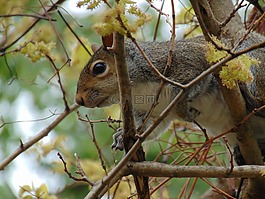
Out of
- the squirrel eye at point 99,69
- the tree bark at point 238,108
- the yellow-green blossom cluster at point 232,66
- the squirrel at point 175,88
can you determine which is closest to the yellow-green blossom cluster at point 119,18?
the yellow-green blossom cluster at point 232,66

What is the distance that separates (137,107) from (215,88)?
16.2 inches

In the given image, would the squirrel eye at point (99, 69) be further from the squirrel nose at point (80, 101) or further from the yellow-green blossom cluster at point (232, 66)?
the yellow-green blossom cluster at point (232, 66)

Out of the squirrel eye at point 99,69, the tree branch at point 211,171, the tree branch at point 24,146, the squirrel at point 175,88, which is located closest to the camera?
the tree branch at point 211,171

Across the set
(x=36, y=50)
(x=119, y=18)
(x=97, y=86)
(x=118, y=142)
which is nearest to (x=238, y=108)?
(x=118, y=142)

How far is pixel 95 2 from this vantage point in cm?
152

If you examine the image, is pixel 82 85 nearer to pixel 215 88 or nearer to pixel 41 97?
pixel 215 88

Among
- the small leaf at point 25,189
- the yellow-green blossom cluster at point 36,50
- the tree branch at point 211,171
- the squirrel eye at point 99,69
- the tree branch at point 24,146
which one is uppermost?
the yellow-green blossom cluster at point 36,50

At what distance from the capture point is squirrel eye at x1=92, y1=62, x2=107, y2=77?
9.51 feet

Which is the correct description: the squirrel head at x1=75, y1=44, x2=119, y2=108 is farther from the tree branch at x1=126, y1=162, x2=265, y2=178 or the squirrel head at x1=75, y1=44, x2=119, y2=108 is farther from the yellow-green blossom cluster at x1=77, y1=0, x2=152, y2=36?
the yellow-green blossom cluster at x1=77, y1=0, x2=152, y2=36

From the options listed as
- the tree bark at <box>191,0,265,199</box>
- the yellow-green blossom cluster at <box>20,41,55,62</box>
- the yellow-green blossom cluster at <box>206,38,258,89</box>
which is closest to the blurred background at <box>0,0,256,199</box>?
the tree bark at <box>191,0,265,199</box>

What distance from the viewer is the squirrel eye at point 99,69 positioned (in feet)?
9.51

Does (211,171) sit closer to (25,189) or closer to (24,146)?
(25,189)

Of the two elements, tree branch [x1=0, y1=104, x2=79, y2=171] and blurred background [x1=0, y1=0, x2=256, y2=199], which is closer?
tree branch [x1=0, y1=104, x2=79, y2=171]

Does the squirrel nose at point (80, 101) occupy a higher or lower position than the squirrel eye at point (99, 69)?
lower
